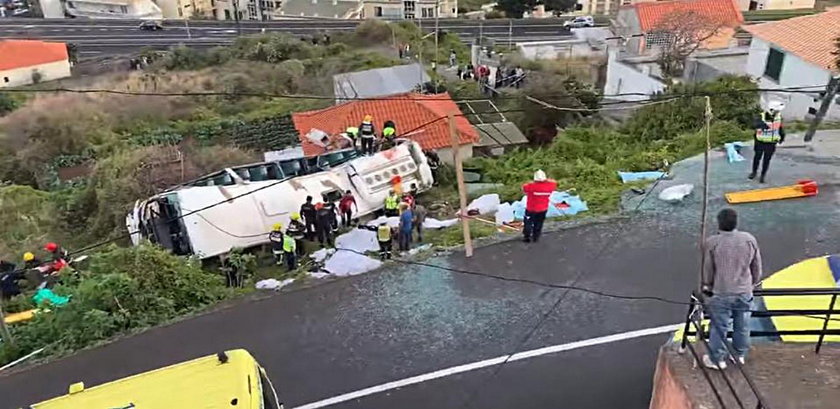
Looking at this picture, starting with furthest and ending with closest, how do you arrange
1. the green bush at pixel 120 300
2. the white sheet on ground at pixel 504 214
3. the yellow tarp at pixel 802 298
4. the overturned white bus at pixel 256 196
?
the overturned white bus at pixel 256 196 → the white sheet on ground at pixel 504 214 → the green bush at pixel 120 300 → the yellow tarp at pixel 802 298

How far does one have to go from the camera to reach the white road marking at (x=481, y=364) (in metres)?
8.52

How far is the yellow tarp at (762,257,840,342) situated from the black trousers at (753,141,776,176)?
567cm

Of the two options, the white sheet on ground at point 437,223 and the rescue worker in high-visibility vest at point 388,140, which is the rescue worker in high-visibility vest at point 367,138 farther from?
the white sheet on ground at point 437,223

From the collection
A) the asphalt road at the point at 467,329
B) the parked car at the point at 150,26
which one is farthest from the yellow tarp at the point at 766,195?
the parked car at the point at 150,26

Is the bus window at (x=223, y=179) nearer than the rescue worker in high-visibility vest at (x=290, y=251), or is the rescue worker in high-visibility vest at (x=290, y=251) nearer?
the rescue worker in high-visibility vest at (x=290, y=251)

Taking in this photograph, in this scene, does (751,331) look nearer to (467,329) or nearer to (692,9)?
(467,329)

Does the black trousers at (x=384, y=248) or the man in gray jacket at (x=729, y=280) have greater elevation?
the man in gray jacket at (x=729, y=280)

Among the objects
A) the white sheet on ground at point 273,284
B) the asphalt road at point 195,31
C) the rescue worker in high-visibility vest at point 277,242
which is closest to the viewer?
the white sheet on ground at point 273,284

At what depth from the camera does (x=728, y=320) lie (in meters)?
6.11

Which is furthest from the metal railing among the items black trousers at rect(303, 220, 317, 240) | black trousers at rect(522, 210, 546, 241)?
black trousers at rect(303, 220, 317, 240)

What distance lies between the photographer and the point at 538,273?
10.9 metres

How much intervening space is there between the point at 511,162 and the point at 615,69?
1496 centimetres

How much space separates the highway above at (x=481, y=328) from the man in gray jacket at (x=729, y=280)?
2.09 meters

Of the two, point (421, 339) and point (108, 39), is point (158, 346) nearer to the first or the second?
point (421, 339)
